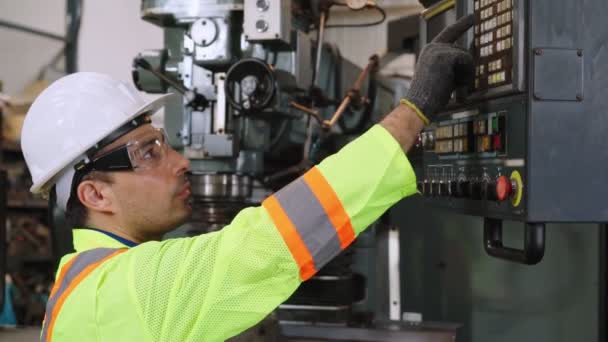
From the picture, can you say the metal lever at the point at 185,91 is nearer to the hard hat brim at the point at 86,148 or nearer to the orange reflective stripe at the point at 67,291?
the hard hat brim at the point at 86,148

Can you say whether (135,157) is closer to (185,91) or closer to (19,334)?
(185,91)

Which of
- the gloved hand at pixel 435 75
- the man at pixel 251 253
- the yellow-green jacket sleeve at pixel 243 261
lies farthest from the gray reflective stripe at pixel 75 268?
the gloved hand at pixel 435 75

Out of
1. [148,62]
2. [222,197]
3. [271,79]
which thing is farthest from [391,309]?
[148,62]

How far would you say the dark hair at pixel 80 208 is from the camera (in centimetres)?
144

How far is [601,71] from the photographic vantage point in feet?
3.82

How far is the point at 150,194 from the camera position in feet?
4.75

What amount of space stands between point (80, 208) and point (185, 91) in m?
0.72

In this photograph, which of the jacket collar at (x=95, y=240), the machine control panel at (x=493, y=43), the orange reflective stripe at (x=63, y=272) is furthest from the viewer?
the jacket collar at (x=95, y=240)

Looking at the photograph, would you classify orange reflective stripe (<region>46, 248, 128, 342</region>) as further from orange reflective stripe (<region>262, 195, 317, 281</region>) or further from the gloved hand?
the gloved hand

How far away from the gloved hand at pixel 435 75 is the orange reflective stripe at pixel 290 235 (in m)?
0.27

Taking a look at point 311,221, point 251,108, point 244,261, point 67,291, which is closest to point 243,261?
point 244,261

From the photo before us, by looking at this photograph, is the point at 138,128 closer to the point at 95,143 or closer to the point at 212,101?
the point at 95,143

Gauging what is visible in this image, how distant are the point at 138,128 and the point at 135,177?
0.36ft

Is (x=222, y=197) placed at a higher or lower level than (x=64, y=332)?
higher
